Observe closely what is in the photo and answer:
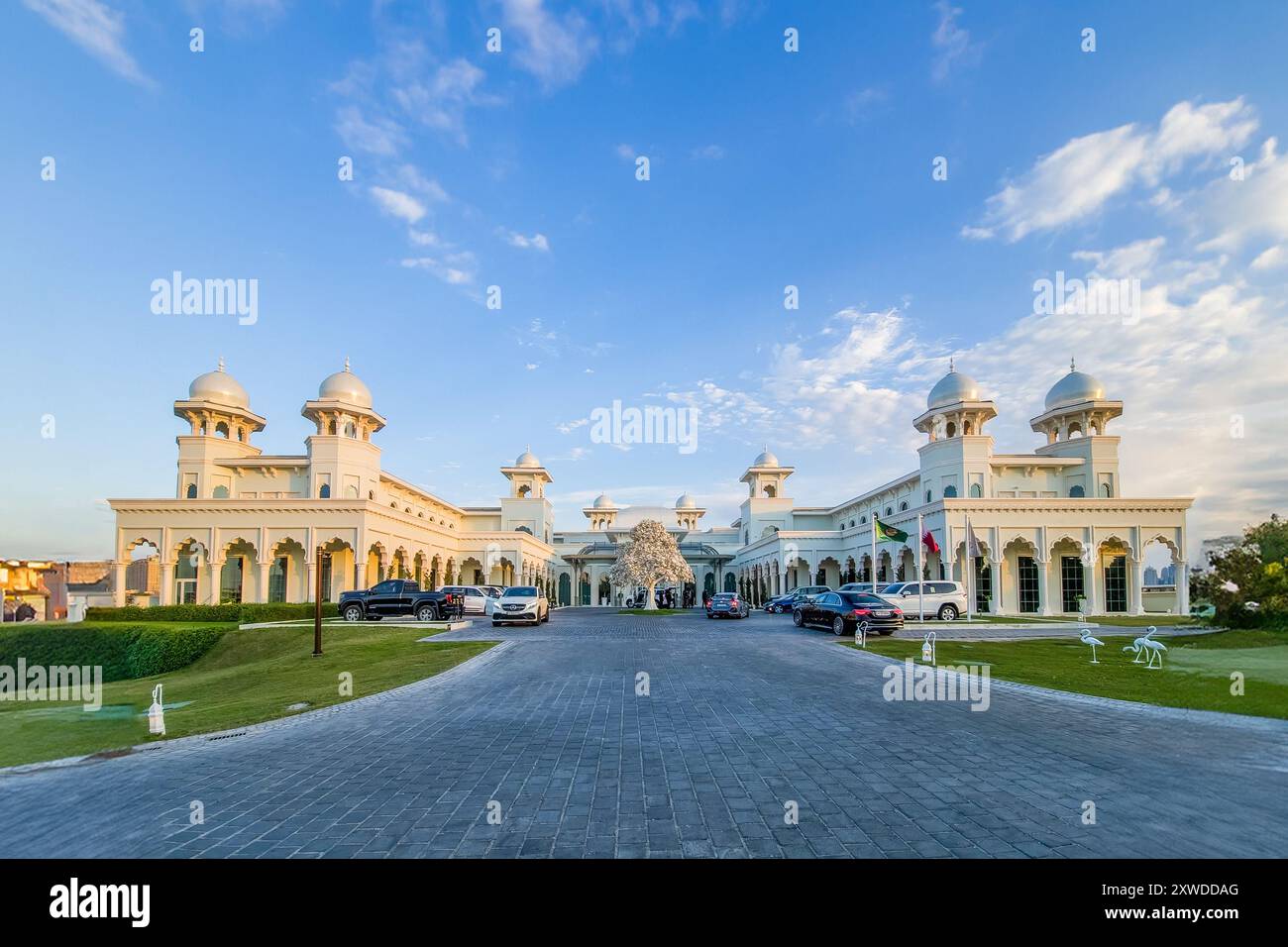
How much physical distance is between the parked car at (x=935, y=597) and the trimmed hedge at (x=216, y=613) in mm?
25410

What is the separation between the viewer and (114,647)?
87.7 feet

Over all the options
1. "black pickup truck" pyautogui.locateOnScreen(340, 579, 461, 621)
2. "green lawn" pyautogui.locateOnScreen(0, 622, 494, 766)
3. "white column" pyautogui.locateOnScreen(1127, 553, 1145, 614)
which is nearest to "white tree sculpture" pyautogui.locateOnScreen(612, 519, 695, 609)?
"black pickup truck" pyautogui.locateOnScreen(340, 579, 461, 621)

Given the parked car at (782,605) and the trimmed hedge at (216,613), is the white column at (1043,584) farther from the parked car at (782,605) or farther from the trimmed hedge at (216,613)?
the trimmed hedge at (216,613)

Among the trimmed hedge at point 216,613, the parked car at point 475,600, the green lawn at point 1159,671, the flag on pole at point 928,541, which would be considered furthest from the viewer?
the parked car at point 475,600

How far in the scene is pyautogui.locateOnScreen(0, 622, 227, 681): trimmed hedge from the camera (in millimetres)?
25375

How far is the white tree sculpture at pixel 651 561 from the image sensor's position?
139ft

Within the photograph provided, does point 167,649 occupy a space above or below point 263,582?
below

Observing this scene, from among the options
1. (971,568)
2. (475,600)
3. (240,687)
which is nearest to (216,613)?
(475,600)

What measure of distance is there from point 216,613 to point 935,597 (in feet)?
106

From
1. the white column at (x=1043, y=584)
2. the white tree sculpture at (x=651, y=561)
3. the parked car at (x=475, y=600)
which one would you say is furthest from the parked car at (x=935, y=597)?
the parked car at (x=475, y=600)

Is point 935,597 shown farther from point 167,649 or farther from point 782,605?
point 167,649

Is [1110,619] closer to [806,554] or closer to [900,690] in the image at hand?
[806,554]

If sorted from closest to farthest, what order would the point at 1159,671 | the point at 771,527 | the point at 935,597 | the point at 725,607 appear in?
the point at 1159,671
the point at 935,597
the point at 725,607
the point at 771,527
